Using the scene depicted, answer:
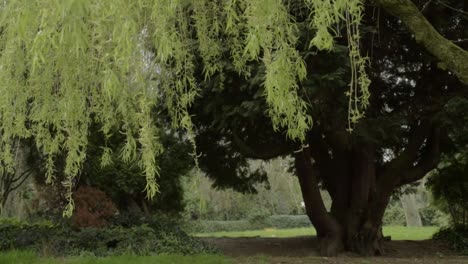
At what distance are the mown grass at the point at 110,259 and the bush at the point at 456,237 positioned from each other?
5.68 metres

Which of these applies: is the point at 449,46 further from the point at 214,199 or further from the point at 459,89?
the point at 214,199

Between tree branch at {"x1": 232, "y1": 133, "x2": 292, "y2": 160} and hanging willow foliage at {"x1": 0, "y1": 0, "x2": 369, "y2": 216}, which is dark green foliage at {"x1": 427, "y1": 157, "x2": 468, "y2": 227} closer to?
tree branch at {"x1": 232, "y1": 133, "x2": 292, "y2": 160}

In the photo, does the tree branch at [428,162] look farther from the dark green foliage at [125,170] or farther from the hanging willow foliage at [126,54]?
the hanging willow foliage at [126,54]

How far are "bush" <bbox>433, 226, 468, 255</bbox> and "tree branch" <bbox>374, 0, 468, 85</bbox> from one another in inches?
259

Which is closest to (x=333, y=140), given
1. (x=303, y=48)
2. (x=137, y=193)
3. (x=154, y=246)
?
(x=303, y=48)

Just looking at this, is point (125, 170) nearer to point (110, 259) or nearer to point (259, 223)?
point (110, 259)

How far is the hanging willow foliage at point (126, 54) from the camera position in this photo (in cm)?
244

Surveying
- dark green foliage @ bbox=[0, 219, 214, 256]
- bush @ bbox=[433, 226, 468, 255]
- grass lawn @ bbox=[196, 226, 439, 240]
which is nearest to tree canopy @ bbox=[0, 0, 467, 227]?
dark green foliage @ bbox=[0, 219, 214, 256]

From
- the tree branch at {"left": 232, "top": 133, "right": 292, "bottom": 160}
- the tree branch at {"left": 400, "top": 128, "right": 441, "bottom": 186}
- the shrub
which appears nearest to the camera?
the tree branch at {"left": 232, "top": 133, "right": 292, "bottom": 160}

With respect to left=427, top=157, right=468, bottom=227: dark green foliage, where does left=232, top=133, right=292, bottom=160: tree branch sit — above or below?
above

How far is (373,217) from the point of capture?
8.88 meters

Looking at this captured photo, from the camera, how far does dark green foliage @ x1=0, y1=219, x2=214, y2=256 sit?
698cm

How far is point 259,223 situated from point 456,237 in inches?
581

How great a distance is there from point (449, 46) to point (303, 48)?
2.00m
